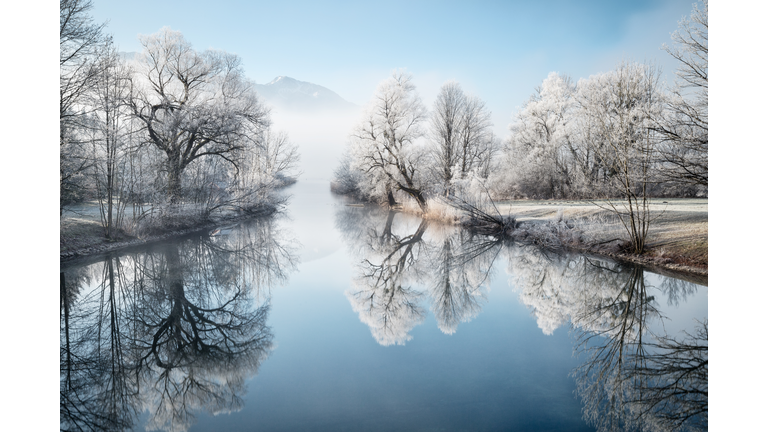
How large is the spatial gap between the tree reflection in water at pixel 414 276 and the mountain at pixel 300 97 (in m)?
10.8

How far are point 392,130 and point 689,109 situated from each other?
46.2 ft

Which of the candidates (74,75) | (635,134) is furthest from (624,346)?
(74,75)

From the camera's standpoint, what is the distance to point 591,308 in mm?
6117

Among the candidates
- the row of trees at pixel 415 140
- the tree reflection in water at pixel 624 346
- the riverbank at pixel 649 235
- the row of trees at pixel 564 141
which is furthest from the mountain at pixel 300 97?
the tree reflection in water at pixel 624 346

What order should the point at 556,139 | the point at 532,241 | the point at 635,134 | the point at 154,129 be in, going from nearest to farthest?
the point at 635,134, the point at 532,241, the point at 154,129, the point at 556,139

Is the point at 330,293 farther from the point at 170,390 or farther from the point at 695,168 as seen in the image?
the point at 695,168

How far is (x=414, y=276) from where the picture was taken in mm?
8406

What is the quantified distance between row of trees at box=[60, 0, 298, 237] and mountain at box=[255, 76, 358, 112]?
3.15 m

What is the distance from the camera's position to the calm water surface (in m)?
3.38

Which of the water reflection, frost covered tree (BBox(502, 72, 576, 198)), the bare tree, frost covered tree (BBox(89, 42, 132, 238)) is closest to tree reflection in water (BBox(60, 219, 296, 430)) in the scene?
the water reflection

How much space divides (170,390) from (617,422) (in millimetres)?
4176

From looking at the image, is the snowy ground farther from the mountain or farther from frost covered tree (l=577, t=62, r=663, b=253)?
the mountain

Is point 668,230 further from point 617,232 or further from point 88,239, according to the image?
point 88,239
